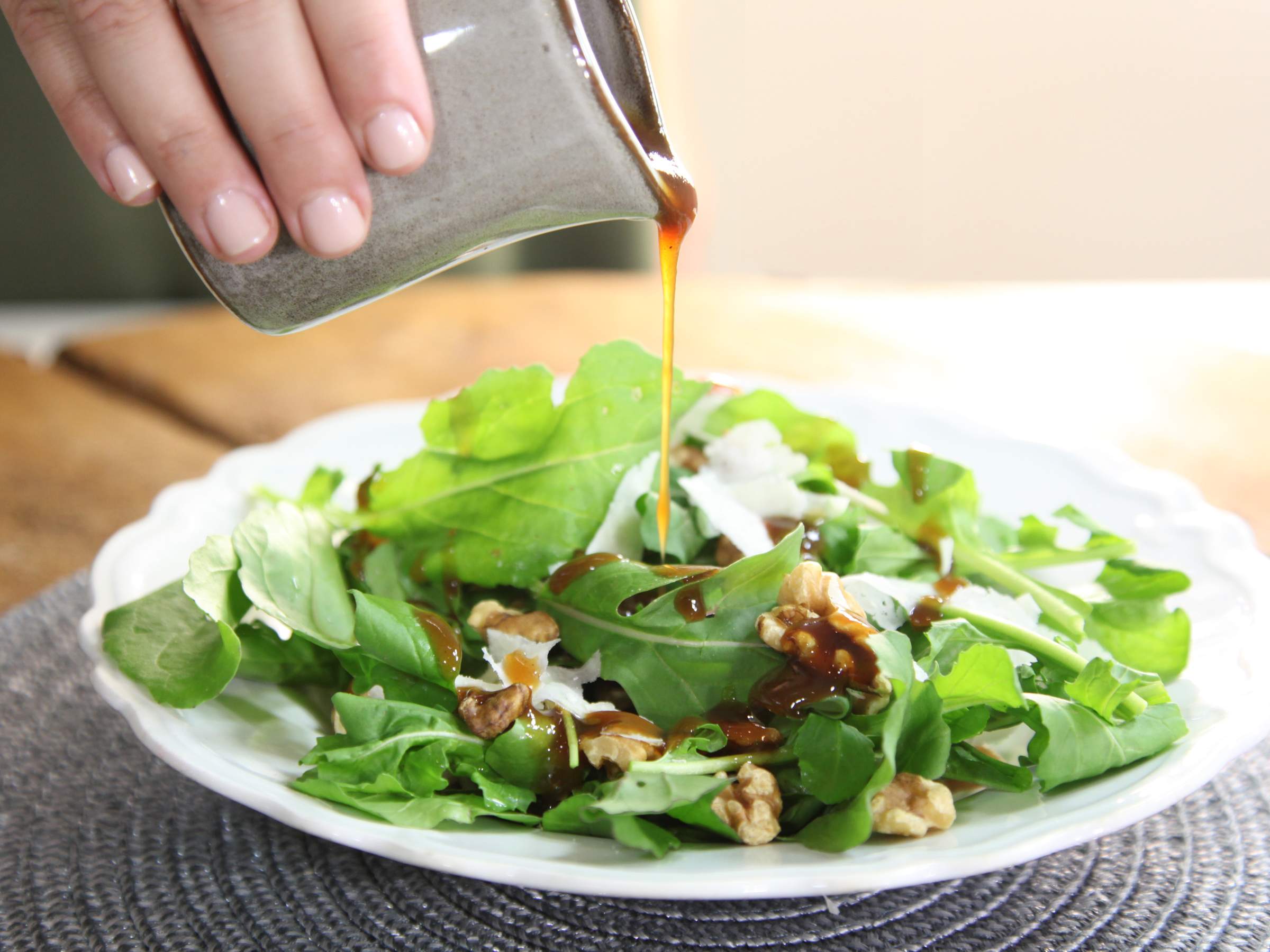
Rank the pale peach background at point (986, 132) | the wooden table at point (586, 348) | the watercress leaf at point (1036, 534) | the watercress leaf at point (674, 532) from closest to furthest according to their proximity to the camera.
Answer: the watercress leaf at point (674, 532), the watercress leaf at point (1036, 534), the wooden table at point (586, 348), the pale peach background at point (986, 132)

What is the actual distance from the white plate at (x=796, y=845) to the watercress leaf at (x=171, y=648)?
0.6 inches

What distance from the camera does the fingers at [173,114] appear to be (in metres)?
0.78

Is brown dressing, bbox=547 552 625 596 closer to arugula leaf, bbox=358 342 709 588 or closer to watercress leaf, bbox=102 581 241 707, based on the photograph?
arugula leaf, bbox=358 342 709 588

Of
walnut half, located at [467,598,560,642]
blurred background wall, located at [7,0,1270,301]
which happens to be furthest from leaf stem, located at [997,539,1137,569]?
blurred background wall, located at [7,0,1270,301]

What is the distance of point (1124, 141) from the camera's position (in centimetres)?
464

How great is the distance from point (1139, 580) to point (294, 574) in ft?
2.65

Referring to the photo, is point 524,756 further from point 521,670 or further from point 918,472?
point 918,472

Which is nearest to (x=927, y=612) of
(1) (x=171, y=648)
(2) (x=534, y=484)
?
(2) (x=534, y=484)

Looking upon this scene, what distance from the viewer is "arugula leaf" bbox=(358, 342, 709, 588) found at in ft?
3.99

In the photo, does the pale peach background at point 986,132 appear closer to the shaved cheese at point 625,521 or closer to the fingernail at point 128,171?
the shaved cheese at point 625,521

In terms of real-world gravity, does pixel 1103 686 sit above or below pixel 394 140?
below

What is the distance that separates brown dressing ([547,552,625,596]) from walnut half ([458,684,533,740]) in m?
0.16

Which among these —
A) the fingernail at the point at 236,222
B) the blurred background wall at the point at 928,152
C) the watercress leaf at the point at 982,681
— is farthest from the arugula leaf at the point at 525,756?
the blurred background wall at the point at 928,152

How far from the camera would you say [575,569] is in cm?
114
